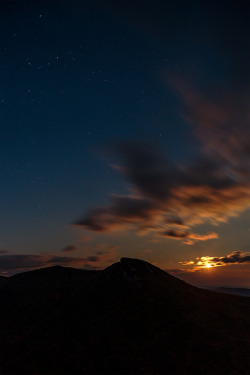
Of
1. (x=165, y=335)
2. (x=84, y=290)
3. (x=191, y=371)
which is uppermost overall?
(x=84, y=290)

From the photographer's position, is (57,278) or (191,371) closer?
(191,371)

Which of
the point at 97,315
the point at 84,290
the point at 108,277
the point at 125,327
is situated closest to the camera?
the point at 125,327

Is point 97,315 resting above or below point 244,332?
above

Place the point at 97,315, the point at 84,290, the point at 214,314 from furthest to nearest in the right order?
the point at 84,290, the point at 214,314, the point at 97,315

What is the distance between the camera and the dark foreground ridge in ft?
94.2

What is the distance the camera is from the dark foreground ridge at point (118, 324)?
94.2 feet

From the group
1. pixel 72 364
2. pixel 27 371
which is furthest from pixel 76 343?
pixel 27 371

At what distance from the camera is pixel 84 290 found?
148 ft

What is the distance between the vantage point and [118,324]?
36.1 metres

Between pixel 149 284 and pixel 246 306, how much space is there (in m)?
17.8

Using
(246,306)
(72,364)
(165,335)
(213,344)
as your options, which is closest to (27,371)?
(72,364)

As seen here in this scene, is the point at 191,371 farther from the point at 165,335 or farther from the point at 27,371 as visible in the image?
the point at 27,371

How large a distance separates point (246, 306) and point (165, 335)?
2110 cm

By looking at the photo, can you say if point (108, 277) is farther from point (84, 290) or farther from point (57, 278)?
point (57, 278)
